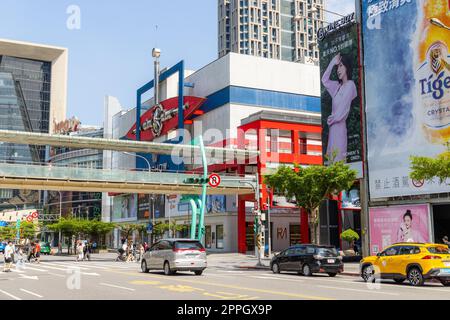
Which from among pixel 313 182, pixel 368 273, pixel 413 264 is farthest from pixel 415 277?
pixel 313 182

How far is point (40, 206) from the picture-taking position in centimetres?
15800

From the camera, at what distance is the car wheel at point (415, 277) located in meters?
19.9

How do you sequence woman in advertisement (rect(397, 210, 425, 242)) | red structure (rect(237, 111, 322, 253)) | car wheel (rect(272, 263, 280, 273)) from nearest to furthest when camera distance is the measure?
car wheel (rect(272, 263, 280, 273)), woman in advertisement (rect(397, 210, 425, 242)), red structure (rect(237, 111, 322, 253))

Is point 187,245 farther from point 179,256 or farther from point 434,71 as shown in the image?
point 434,71

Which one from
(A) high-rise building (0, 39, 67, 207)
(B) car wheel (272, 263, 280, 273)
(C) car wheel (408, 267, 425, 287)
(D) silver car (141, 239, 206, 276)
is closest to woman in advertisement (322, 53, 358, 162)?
(B) car wheel (272, 263, 280, 273)

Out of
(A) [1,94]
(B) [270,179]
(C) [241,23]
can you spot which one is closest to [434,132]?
(B) [270,179]

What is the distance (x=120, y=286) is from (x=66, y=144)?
33418 millimetres

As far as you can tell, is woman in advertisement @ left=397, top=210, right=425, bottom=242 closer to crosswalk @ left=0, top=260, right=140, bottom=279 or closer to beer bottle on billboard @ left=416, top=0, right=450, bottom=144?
beer bottle on billboard @ left=416, top=0, right=450, bottom=144

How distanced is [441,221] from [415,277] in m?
14.7

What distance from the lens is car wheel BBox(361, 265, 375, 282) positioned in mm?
22095

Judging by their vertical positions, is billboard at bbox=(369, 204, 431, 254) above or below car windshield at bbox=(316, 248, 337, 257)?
above

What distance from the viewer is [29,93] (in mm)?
186625

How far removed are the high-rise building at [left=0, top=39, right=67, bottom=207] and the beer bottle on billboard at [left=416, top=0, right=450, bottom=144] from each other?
153 m

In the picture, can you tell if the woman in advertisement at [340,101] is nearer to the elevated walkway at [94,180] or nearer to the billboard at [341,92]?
the billboard at [341,92]
